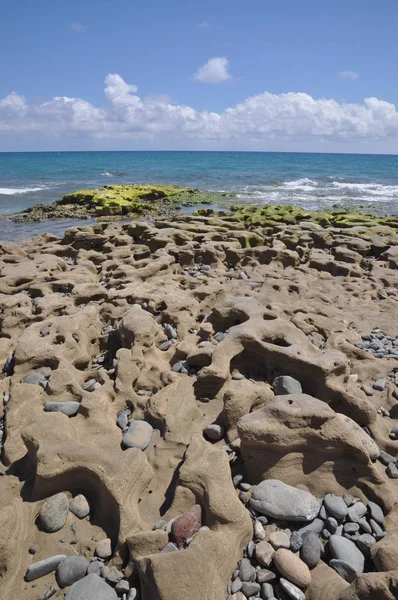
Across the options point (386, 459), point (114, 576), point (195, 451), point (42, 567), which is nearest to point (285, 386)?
point (386, 459)

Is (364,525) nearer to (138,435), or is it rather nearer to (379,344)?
(138,435)

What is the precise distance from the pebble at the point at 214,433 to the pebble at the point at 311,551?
3.99ft

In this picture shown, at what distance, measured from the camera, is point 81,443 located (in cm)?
325

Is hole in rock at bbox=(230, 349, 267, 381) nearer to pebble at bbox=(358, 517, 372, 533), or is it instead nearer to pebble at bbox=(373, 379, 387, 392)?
pebble at bbox=(373, 379, 387, 392)

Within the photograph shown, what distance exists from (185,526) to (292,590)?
756 millimetres

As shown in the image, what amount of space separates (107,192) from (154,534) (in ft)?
78.6

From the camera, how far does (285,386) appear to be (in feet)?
13.8

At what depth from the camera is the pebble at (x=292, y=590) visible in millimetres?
2324

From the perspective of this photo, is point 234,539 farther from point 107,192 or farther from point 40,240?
point 107,192

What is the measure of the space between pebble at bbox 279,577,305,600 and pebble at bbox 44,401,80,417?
7.77 feet

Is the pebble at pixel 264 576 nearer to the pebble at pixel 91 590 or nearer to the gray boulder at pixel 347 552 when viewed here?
the gray boulder at pixel 347 552

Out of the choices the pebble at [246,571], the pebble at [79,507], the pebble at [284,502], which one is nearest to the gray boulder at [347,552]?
the pebble at [284,502]

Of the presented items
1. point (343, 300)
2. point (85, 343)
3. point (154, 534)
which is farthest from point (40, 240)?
point (154, 534)

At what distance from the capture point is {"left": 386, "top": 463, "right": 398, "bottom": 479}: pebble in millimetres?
3270
